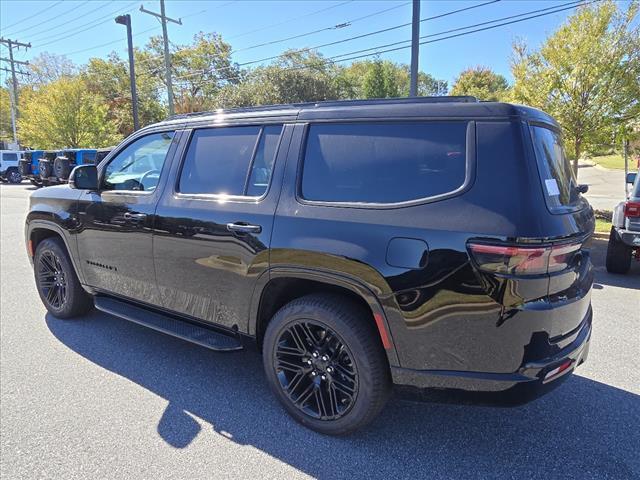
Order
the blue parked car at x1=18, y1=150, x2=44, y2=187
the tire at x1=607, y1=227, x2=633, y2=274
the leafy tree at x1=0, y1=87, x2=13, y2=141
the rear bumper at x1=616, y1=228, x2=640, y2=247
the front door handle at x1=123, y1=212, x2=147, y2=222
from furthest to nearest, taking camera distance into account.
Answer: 1. the leafy tree at x1=0, y1=87, x2=13, y2=141
2. the blue parked car at x1=18, y1=150, x2=44, y2=187
3. the tire at x1=607, y1=227, x2=633, y2=274
4. the rear bumper at x1=616, y1=228, x2=640, y2=247
5. the front door handle at x1=123, y1=212, x2=147, y2=222

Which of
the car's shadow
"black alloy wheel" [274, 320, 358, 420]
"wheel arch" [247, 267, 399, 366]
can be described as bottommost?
the car's shadow

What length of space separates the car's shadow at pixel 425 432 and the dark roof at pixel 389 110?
187 cm

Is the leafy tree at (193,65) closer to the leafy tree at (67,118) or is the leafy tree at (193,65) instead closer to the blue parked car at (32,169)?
the leafy tree at (67,118)

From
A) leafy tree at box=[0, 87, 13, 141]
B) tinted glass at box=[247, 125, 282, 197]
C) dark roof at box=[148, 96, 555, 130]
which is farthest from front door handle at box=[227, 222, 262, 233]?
leafy tree at box=[0, 87, 13, 141]

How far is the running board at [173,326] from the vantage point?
294cm

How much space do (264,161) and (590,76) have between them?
33.9 ft

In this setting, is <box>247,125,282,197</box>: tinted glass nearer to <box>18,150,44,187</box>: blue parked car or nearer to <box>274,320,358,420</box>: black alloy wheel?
<box>274,320,358,420</box>: black alloy wheel

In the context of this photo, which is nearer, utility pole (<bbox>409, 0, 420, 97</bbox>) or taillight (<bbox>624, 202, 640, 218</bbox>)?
taillight (<bbox>624, 202, 640, 218</bbox>)

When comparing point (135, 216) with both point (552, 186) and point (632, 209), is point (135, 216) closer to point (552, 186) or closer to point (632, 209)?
point (552, 186)

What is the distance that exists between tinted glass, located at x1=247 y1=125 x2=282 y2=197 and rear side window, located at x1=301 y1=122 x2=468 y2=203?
27 cm

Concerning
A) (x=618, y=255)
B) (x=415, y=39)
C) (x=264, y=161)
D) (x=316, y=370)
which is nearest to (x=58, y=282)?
(x=264, y=161)

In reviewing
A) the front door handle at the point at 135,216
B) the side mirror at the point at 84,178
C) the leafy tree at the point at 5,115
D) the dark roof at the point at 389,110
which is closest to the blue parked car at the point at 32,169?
the side mirror at the point at 84,178

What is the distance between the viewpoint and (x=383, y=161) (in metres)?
2.35

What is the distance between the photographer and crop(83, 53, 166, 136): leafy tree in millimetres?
42938
